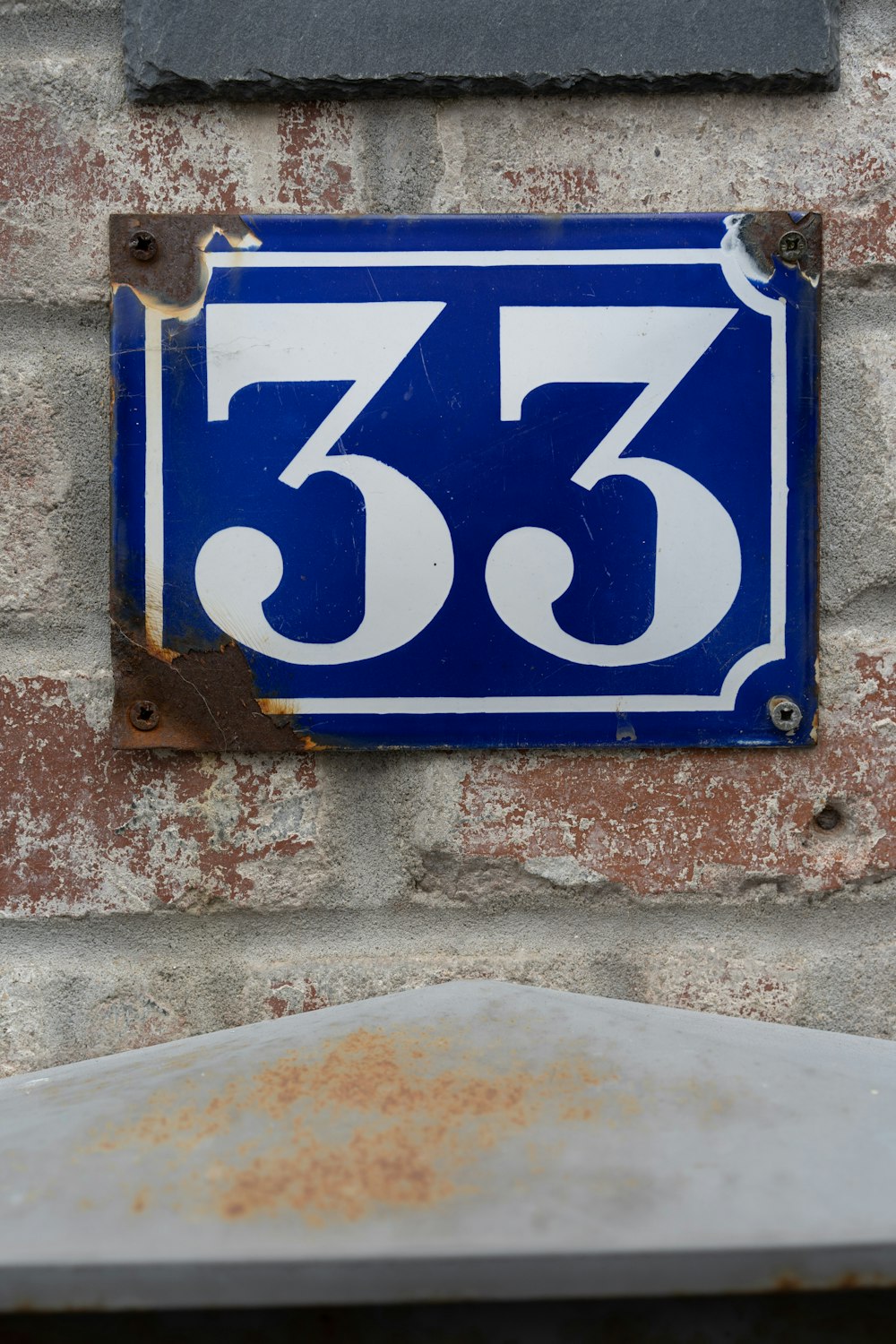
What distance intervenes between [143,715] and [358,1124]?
37cm

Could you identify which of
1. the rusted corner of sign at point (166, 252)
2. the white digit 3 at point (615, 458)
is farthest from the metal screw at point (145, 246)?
the white digit 3 at point (615, 458)

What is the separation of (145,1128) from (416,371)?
466 mm

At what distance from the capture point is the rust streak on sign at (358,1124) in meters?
0.30

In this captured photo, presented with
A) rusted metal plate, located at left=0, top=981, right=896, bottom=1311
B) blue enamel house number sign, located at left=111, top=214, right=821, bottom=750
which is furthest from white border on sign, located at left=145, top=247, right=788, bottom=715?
rusted metal plate, located at left=0, top=981, right=896, bottom=1311

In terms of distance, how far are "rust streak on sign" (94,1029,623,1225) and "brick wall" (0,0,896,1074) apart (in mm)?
260

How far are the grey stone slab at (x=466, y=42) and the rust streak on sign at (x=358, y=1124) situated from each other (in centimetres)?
58

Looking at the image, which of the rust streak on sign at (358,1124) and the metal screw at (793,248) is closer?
the rust streak on sign at (358,1124)

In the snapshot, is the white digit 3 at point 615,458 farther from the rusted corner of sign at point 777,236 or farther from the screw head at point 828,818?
the screw head at point 828,818

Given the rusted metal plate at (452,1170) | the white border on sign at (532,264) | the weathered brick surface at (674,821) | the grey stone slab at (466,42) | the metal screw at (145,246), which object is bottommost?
the rusted metal plate at (452,1170)

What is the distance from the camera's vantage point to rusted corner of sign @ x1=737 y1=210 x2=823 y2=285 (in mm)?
642

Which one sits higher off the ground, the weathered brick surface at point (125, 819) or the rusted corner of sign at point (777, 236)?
the rusted corner of sign at point (777, 236)

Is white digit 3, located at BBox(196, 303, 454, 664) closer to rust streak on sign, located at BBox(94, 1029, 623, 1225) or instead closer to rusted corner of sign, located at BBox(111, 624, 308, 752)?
rusted corner of sign, located at BBox(111, 624, 308, 752)

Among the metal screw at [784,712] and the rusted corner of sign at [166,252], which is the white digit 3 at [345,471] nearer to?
the rusted corner of sign at [166,252]

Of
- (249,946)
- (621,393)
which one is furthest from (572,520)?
(249,946)
